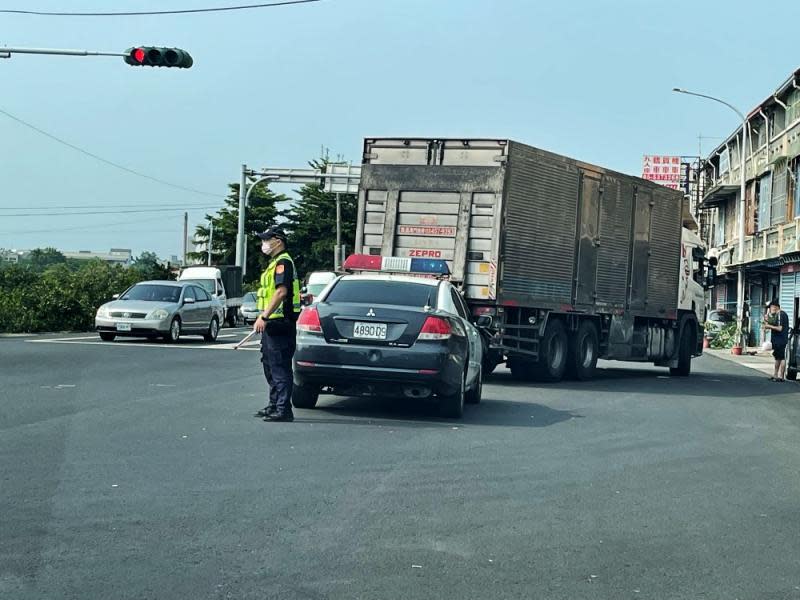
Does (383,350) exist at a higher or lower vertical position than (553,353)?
higher

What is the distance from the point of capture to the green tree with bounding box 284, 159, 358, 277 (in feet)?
256

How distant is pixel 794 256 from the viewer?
40.5 metres

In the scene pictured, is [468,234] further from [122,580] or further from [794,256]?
[794,256]

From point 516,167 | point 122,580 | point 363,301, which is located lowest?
point 122,580

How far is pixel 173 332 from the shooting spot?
29172 mm

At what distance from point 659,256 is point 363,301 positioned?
12.4m

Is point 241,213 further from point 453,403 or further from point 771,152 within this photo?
point 453,403

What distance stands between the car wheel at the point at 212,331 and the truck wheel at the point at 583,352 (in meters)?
12.0

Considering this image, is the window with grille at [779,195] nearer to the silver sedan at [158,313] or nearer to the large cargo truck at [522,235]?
the large cargo truck at [522,235]

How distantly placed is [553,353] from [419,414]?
7.39m

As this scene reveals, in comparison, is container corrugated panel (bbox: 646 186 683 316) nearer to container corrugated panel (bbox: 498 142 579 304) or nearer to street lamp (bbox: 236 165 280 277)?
container corrugated panel (bbox: 498 142 579 304)

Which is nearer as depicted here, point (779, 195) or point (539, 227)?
point (539, 227)

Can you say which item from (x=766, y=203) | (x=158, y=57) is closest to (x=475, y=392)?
(x=158, y=57)

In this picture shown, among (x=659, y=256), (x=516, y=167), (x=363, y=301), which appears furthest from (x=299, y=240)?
(x=363, y=301)
